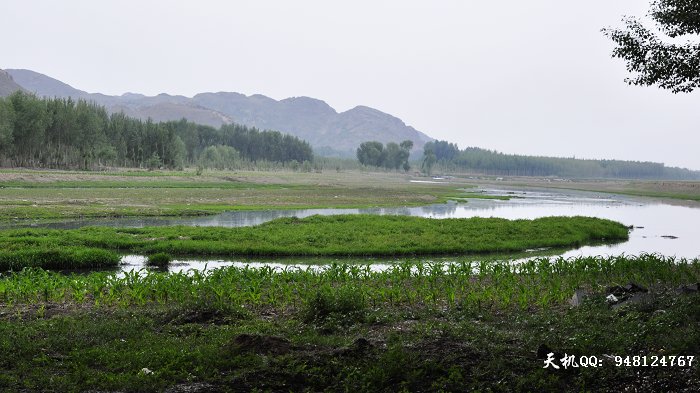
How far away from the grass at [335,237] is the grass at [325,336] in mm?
12769

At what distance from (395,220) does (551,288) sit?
25307 mm

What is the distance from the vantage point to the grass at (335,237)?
102 feet

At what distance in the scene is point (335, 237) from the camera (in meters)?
34.7

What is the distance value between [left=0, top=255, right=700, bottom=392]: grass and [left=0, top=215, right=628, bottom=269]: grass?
12.8 metres

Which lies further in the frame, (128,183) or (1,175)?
(128,183)

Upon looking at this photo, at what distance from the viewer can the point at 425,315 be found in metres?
14.1

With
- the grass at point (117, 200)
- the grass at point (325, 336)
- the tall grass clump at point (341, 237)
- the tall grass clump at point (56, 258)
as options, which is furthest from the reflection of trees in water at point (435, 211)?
the grass at point (325, 336)

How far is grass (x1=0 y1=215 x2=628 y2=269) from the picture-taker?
30984 mm

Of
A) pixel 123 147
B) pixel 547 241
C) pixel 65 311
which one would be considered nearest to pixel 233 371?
pixel 65 311

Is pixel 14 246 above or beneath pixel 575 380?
beneath

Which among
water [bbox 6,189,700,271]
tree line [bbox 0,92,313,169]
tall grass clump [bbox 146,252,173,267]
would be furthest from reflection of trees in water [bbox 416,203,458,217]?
tree line [bbox 0,92,313,169]

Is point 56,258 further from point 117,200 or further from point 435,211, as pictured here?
point 435,211

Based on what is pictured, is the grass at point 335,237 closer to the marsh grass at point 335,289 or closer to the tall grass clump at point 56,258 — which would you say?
the tall grass clump at point 56,258

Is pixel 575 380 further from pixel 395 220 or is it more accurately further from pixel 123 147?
pixel 123 147
